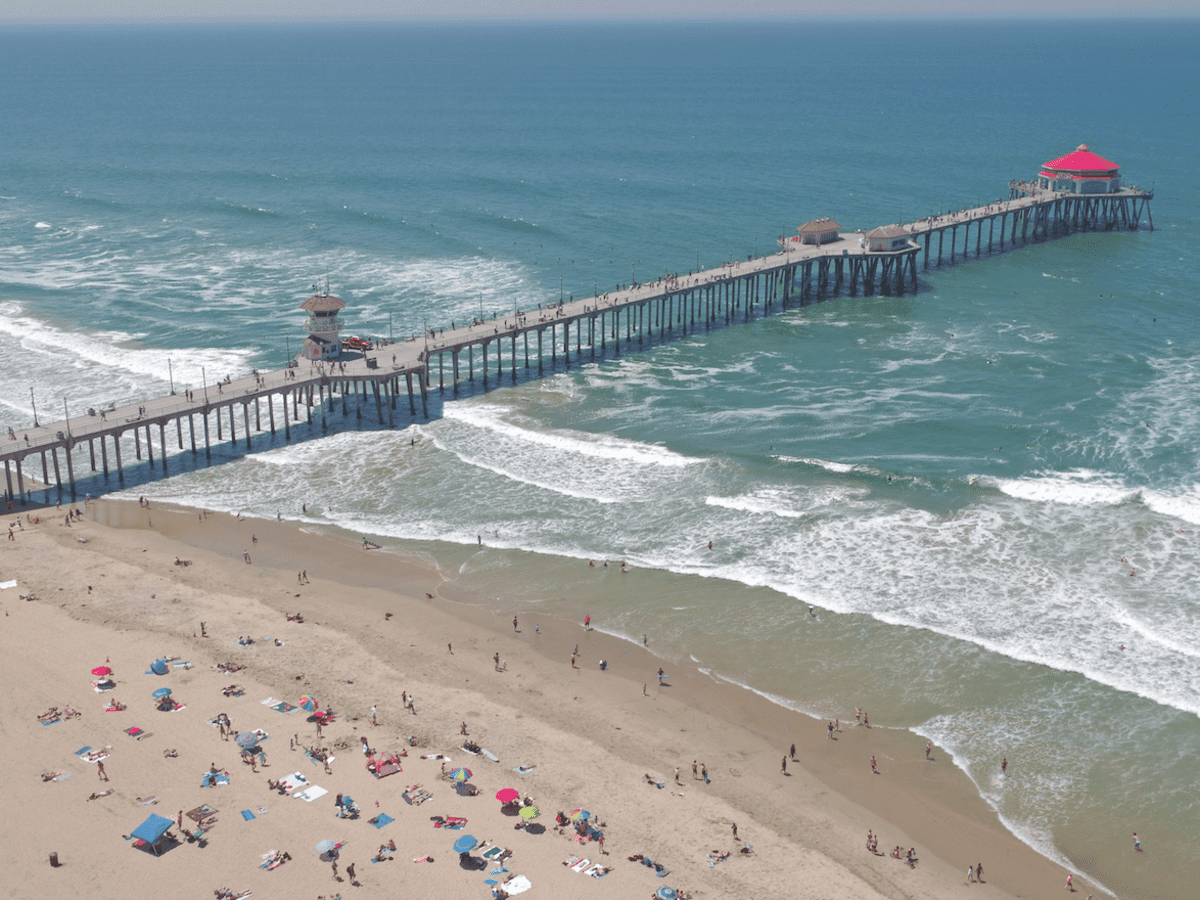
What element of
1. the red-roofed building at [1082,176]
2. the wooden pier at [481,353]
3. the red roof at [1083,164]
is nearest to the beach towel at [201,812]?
the wooden pier at [481,353]

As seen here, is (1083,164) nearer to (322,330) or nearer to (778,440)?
(778,440)

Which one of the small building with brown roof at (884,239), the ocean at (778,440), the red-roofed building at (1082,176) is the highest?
the red-roofed building at (1082,176)

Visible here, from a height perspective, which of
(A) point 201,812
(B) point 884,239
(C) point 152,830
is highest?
(B) point 884,239

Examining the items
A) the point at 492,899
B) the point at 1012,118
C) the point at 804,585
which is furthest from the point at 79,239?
the point at 1012,118

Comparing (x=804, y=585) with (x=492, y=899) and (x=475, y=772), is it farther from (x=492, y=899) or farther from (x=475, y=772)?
(x=492, y=899)

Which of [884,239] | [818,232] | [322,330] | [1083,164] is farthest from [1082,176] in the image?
[322,330]

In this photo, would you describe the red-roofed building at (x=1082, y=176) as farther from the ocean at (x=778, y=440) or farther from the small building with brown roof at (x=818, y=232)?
the small building with brown roof at (x=818, y=232)

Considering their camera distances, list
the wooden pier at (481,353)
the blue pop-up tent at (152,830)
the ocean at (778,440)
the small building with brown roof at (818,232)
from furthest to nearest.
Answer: the small building with brown roof at (818,232), the wooden pier at (481,353), the ocean at (778,440), the blue pop-up tent at (152,830)
